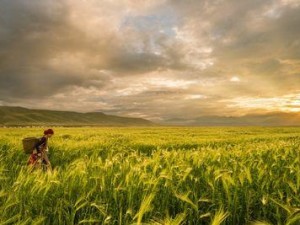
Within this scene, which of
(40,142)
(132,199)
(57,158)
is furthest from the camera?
(57,158)

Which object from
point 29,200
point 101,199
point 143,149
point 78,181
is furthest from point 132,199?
point 143,149

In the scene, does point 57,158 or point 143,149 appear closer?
point 57,158

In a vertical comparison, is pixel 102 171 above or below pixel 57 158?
above

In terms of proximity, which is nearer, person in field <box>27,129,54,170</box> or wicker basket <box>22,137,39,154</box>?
person in field <box>27,129,54,170</box>

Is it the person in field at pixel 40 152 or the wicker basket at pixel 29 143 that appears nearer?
the person in field at pixel 40 152

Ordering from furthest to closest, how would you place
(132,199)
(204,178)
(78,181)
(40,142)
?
(40,142), (204,178), (78,181), (132,199)

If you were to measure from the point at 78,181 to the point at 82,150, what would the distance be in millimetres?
11133

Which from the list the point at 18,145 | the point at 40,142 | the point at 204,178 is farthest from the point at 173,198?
the point at 18,145

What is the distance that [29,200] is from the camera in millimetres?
4438

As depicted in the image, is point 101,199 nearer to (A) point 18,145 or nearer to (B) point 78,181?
(B) point 78,181

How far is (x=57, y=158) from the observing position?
573 inches

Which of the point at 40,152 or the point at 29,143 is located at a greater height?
the point at 29,143

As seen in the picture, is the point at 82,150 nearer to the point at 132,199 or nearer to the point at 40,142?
the point at 40,142

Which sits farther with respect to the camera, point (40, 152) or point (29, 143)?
point (29, 143)
